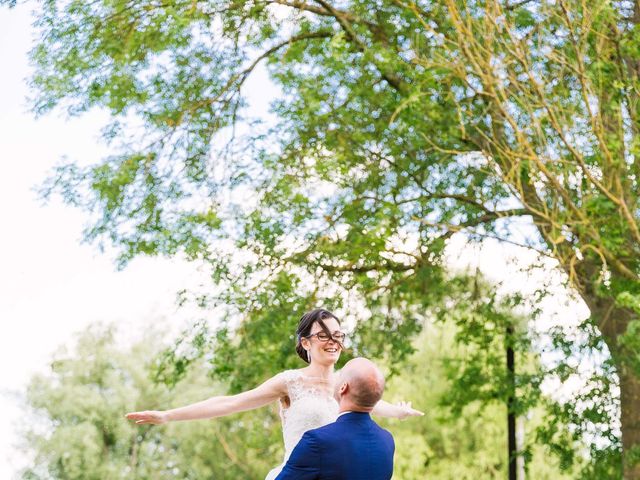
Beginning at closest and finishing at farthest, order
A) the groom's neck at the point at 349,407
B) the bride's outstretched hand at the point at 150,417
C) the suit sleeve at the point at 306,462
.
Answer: the suit sleeve at the point at 306,462 < the groom's neck at the point at 349,407 < the bride's outstretched hand at the point at 150,417

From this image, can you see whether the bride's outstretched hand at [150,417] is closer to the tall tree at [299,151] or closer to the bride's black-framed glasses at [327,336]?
the bride's black-framed glasses at [327,336]

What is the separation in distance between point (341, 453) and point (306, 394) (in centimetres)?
127

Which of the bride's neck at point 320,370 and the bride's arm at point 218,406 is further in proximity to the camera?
the bride's neck at point 320,370

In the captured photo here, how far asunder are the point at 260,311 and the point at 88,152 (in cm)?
339

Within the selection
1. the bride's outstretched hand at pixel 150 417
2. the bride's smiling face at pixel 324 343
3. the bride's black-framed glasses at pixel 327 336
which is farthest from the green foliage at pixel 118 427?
the bride's outstretched hand at pixel 150 417

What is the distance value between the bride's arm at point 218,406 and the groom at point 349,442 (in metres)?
0.90

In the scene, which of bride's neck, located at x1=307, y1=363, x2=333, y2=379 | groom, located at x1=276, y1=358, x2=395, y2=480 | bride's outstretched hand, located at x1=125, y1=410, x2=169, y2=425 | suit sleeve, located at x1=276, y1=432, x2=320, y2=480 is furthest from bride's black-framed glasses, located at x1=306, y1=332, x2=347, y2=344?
suit sleeve, located at x1=276, y1=432, x2=320, y2=480

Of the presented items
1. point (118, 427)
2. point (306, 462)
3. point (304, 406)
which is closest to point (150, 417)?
point (304, 406)

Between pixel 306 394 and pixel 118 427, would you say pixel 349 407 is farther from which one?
pixel 118 427

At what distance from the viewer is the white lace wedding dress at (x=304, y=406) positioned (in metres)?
4.90

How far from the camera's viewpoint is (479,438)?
94.9 ft

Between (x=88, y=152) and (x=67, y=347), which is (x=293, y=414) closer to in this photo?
(x=88, y=152)

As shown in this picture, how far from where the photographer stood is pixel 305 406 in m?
4.91

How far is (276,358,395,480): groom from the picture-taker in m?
3.68
